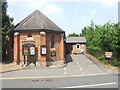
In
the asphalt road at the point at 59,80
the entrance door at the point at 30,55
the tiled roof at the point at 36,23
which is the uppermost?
the tiled roof at the point at 36,23

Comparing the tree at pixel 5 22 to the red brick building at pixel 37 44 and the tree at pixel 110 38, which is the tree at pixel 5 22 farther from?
the tree at pixel 110 38

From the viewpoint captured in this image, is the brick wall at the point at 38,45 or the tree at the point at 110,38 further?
the brick wall at the point at 38,45

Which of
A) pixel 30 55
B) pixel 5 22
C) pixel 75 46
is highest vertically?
pixel 5 22

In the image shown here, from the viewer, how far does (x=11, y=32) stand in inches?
1067

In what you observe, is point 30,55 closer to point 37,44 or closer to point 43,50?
point 37,44

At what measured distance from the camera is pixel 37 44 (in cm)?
2477

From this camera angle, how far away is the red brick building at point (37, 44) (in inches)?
952

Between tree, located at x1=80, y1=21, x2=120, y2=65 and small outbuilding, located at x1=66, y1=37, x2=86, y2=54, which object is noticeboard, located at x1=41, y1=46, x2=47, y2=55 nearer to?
tree, located at x1=80, y1=21, x2=120, y2=65

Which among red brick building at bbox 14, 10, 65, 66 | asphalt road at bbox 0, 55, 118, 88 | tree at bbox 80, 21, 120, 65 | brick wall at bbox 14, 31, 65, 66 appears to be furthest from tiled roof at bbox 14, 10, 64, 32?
asphalt road at bbox 0, 55, 118, 88

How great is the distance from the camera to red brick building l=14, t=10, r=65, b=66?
79.3 feet

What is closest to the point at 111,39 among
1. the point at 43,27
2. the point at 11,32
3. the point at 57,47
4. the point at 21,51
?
the point at 57,47

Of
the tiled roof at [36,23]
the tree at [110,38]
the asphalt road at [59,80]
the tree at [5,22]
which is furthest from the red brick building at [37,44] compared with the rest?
the tree at [110,38]

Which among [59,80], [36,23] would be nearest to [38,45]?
[36,23]

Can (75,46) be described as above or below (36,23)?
below
